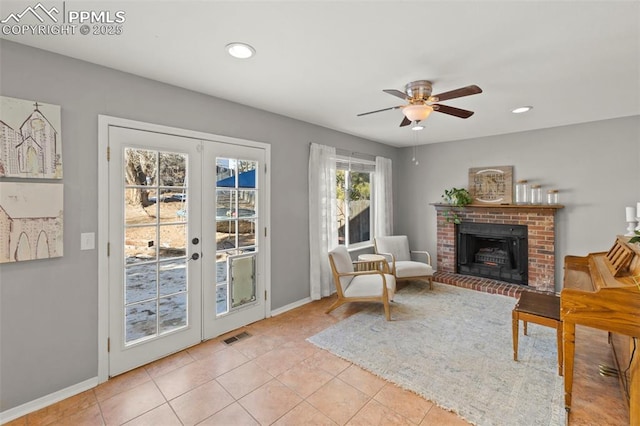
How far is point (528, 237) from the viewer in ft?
14.2

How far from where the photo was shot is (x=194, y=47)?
6.50 feet

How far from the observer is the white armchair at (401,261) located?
4.44 metres

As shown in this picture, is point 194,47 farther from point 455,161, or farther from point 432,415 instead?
point 455,161

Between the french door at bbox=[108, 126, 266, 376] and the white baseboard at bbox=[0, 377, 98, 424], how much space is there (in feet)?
0.52

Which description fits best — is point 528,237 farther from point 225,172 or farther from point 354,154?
point 225,172

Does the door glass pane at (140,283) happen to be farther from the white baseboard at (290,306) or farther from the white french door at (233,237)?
the white baseboard at (290,306)

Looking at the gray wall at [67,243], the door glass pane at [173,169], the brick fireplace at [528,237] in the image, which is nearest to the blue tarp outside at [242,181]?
the door glass pane at [173,169]

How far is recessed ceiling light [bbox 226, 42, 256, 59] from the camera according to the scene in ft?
6.38

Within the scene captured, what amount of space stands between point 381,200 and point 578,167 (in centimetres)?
283

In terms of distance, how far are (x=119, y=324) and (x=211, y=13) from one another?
242 cm

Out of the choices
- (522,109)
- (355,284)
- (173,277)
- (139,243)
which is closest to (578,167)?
(522,109)

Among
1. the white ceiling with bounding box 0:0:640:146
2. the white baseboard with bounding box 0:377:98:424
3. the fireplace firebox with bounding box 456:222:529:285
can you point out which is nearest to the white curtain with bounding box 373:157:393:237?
the fireplace firebox with bounding box 456:222:529:285

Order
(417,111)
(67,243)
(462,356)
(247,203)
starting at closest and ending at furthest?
(67,243) → (417,111) → (462,356) → (247,203)

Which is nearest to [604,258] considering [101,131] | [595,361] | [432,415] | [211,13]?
[595,361]
